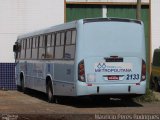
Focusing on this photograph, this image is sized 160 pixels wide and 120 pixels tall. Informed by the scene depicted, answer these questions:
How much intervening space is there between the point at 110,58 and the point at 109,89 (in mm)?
1020

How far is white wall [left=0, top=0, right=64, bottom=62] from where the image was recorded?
30.1 m

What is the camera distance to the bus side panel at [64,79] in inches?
779

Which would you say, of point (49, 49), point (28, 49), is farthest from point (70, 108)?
point (28, 49)

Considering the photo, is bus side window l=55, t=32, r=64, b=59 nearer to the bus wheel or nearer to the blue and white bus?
the blue and white bus

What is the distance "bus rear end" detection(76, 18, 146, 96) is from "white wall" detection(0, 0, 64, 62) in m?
10.8

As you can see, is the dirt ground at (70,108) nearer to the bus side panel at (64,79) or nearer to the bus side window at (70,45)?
the bus side panel at (64,79)

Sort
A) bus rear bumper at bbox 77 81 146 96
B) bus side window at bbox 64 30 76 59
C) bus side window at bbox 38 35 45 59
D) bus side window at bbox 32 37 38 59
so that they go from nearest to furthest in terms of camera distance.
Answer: bus rear bumper at bbox 77 81 146 96 → bus side window at bbox 64 30 76 59 → bus side window at bbox 38 35 45 59 → bus side window at bbox 32 37 38 59

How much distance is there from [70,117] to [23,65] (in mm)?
11374

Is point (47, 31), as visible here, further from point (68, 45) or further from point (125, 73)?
point (125, 73)

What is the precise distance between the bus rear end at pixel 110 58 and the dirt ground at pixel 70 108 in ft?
2.38

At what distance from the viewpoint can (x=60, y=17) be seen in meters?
30.4

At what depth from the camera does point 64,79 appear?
806 inches

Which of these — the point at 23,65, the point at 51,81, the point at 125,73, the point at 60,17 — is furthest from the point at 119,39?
the point at 60,17

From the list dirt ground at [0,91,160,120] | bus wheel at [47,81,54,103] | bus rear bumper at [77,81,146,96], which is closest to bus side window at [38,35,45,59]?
bus wheel at [47,81,54,103]
